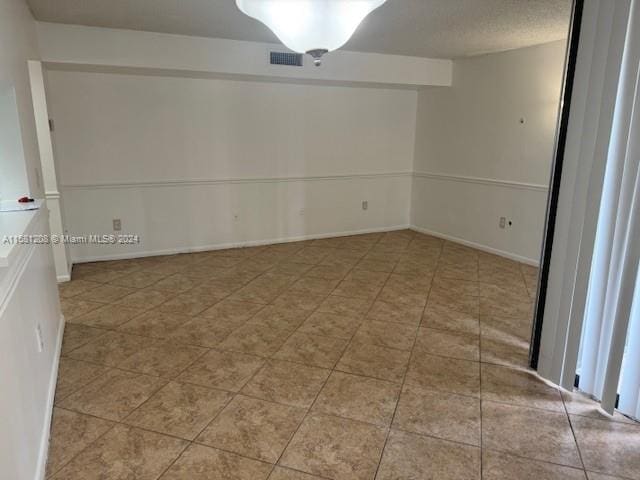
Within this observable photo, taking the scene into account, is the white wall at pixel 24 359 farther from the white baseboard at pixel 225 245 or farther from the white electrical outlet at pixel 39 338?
the white baseboard at pixel 225 245

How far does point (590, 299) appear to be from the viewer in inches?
84.7

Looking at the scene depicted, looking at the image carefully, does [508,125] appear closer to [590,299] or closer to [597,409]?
[590,299]

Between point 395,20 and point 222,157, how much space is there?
2.44m

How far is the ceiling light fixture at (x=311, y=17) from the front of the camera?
5.08 feet

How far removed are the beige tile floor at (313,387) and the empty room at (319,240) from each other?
0.02 metres

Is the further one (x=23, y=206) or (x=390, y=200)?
(x=390, y=200)

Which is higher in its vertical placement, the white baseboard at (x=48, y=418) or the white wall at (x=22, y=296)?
the white wall at (x=22, y=296)

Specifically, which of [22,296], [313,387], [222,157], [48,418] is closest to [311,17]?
[22,296]

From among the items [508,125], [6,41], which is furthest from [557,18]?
[6,41]

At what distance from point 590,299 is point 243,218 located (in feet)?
12.8

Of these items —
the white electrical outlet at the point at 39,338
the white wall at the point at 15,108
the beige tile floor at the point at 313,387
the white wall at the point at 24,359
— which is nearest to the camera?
the white wall at the point at 24,359

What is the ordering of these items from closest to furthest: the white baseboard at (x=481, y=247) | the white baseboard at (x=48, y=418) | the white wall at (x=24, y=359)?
the white wall at (x=24, y=359)
the white baseboard at (x=48, y=418)
the white baseboard at (x=481, y=247)

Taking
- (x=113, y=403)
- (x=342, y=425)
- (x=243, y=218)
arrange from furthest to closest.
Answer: (x=243, y=218)
(x=113, y=403)
(x=342, y=425)

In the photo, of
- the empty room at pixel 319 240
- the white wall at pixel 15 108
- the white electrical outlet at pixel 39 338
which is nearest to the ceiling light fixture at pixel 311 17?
the empty room at pixel 319 240
